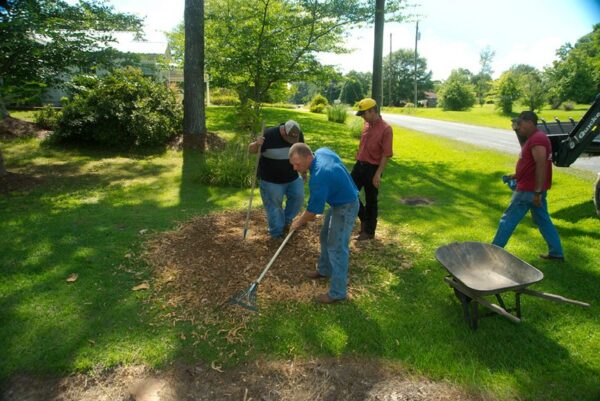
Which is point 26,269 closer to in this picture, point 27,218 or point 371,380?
point 27,218

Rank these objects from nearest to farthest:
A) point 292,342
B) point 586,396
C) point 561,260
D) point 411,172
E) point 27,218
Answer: point 586,396
point 292,342
point 561,260
point 27,218
point 411,172

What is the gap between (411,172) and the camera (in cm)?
1107

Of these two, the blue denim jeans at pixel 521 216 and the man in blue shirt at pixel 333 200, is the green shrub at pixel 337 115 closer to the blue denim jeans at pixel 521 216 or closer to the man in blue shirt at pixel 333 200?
the blue denim jeans at pixel 521 216

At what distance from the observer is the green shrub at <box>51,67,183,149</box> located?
11.8 meters

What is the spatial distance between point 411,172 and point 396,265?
6390mm

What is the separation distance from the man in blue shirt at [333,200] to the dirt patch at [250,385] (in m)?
1.00

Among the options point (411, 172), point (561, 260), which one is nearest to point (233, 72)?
point (411, 172)

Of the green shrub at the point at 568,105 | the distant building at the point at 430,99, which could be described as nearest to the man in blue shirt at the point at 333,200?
the green shrub at the point at 568,105

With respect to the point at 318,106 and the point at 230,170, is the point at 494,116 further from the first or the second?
the point at 230,170

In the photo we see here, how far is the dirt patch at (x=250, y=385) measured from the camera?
3.05 m

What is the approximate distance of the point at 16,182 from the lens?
848cm

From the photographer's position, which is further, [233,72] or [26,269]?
[233,72]

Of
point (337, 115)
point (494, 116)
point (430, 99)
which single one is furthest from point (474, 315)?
point (430, 99)

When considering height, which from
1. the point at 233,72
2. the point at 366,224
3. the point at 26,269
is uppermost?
the point at 233,72
